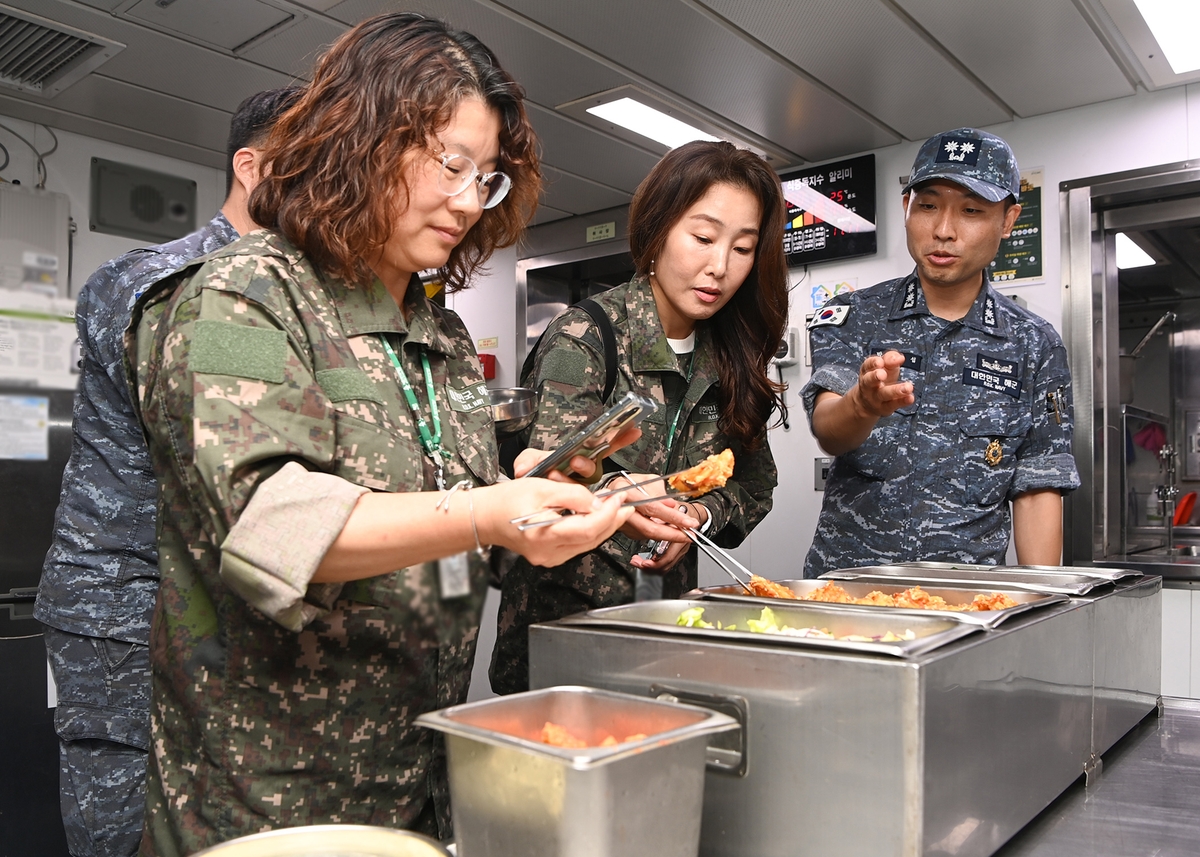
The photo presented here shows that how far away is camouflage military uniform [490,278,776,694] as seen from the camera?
1723 mm

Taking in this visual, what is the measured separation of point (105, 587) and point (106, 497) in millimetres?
173

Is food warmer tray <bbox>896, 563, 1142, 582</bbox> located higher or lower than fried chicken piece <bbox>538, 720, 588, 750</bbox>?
higher

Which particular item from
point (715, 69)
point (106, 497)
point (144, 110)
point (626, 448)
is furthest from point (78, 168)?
point (626, 448)

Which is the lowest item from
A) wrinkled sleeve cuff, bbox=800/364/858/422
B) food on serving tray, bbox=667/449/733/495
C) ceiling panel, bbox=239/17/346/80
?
food on serving tray, bbox=667/449/733/495

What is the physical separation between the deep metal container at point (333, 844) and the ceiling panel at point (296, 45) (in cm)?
268

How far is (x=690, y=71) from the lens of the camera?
3.18m

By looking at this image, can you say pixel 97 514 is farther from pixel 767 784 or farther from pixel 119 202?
pixel 119 202

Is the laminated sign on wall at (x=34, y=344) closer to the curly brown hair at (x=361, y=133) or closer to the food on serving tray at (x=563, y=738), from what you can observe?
the curly brown hair at (x=361, y=133)

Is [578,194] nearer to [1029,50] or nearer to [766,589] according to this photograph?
[1029,50]

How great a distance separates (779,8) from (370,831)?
2.68 meters

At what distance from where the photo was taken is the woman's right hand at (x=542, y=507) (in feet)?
2.63

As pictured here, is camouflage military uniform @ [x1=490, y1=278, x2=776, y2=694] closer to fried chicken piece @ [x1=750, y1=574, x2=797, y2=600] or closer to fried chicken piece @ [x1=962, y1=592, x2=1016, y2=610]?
fried chicken piece @ [x1=750, y1=574, x2=797, y2=600]

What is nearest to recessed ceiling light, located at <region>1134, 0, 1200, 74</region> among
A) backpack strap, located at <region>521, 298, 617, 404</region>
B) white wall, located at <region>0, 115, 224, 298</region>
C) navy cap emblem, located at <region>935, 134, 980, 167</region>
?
navy cap emblem, located at <region>935, 134, 980, 167</region>

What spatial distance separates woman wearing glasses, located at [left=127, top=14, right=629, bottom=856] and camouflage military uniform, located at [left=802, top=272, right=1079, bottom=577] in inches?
51.6
